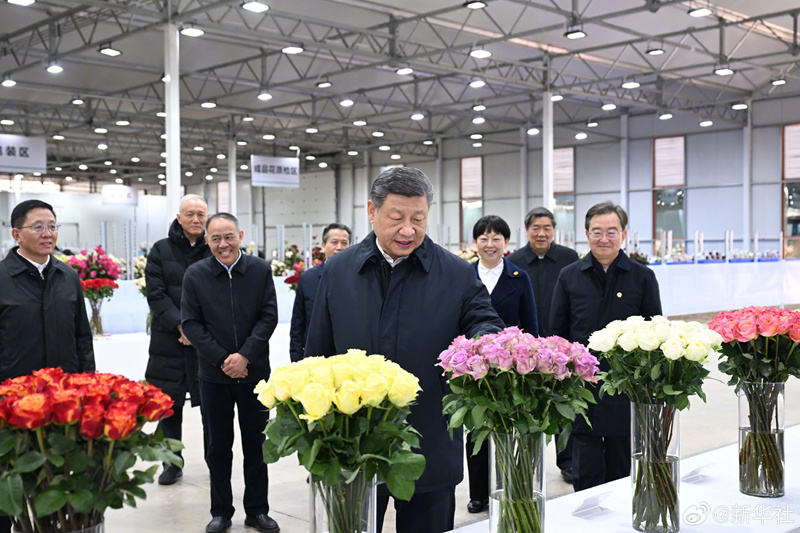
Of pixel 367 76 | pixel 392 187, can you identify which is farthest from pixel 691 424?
pixel 367 76

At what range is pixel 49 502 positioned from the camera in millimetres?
1152

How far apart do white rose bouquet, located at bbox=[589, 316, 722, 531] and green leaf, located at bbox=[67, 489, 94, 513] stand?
3.71 ft

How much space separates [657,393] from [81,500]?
1.19 m

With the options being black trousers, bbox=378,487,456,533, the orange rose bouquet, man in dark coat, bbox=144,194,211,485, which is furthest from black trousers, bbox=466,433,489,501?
the orange rose bouquet

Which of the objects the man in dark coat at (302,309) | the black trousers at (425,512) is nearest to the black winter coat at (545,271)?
the man in dark coat at (302,309)

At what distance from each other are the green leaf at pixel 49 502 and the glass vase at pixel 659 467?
121 cm

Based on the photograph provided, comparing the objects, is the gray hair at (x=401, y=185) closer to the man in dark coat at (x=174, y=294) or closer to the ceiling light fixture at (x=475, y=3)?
the man in dark coat at (x=174, y=294)

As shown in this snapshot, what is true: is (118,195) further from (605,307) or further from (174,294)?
(605,307)

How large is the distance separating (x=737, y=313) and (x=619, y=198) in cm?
2135

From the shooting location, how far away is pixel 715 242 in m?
21.2

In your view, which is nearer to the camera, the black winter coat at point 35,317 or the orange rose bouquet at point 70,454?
the orange rose bouquet at point 70,454

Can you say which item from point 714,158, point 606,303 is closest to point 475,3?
point 606,303

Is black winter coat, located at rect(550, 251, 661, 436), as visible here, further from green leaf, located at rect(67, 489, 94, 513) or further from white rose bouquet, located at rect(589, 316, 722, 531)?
green leaf, located at rect(67, 489, 94, 513)

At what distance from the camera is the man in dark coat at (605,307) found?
3203mm
